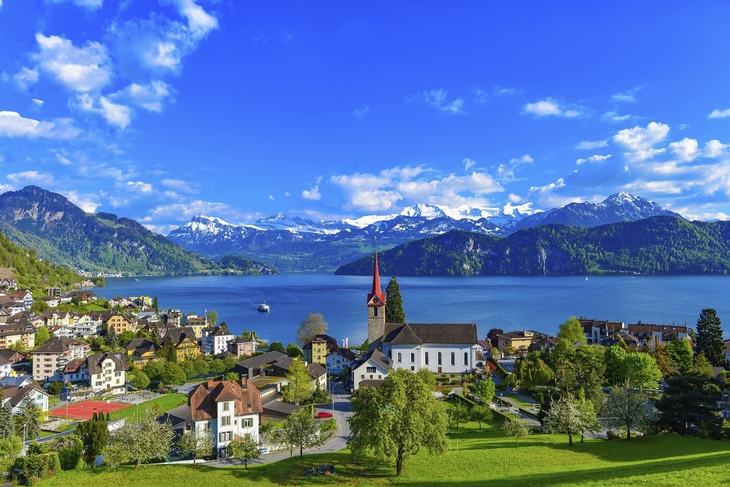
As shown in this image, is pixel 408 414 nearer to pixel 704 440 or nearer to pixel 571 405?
pixel 571 405

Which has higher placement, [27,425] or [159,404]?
[27,425]

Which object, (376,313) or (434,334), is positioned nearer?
(434,334)

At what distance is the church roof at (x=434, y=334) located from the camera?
54.3m

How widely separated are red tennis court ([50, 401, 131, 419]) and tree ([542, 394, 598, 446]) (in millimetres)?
41679

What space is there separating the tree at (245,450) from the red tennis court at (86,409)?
26033mm

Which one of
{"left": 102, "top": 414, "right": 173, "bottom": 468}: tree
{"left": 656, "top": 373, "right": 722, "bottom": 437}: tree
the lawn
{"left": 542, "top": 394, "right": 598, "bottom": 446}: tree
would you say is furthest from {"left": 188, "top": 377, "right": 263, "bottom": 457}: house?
{"left": 656, "top": 373, "right": 722, "bottom": 437}: tree

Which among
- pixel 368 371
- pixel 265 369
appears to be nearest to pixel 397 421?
pixel 368 371

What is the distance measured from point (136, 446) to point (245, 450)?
576 cm

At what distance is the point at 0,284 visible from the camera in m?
117

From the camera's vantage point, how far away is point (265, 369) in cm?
5916

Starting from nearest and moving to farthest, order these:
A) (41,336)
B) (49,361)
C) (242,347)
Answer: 1. (49,361)
2. (242,347)
3. (41,336)

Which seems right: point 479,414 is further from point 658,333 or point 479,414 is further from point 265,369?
point 658,333

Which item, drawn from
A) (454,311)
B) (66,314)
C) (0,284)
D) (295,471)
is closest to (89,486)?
(295,471)

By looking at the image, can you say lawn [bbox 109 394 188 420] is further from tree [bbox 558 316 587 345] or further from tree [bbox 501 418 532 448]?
tree [bbox 558 316 587 345]
